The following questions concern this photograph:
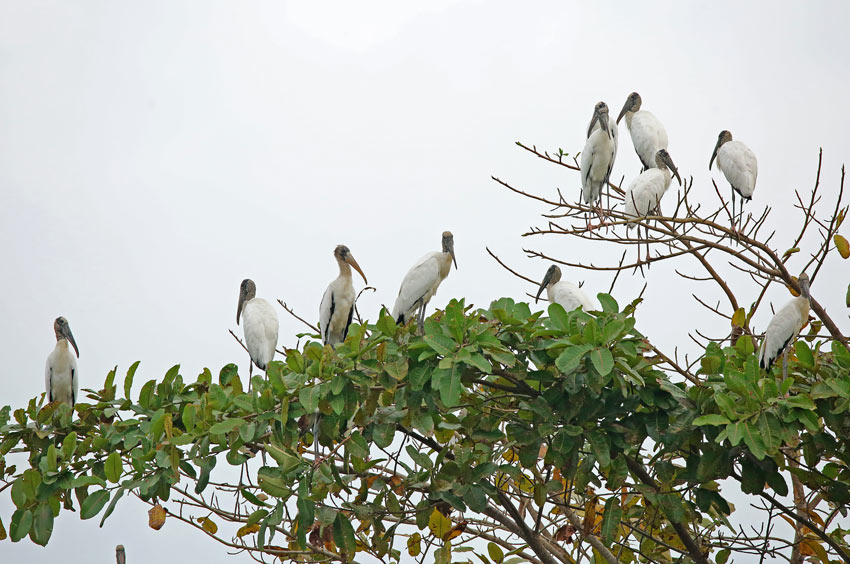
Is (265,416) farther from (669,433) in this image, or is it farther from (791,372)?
(791,372)

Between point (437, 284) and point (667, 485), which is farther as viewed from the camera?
point (437, 284)

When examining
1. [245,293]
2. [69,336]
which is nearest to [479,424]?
[245,293]

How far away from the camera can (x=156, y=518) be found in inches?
180

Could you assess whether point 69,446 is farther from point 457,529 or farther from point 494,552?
point 494,552

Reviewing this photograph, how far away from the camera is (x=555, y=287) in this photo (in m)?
6.92

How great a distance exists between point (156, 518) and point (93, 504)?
0.35 m

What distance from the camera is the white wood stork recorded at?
23.8 feet

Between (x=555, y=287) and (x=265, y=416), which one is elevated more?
(x=555, y=287)

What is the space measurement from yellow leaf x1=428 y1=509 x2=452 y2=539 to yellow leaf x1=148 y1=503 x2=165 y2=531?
1.36m

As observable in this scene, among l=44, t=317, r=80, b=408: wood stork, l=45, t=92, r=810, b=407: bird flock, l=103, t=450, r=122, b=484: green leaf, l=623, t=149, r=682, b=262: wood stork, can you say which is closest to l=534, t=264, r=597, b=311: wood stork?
l=45, t=92, r=810, b=407: bird flock

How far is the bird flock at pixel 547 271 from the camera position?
6602 mm

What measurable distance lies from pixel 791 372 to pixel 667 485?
82 centimetres

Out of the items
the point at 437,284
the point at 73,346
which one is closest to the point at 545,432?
the point at 437,284

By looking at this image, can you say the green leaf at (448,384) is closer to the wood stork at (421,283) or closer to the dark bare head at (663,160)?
the wood stork at (421,283)
